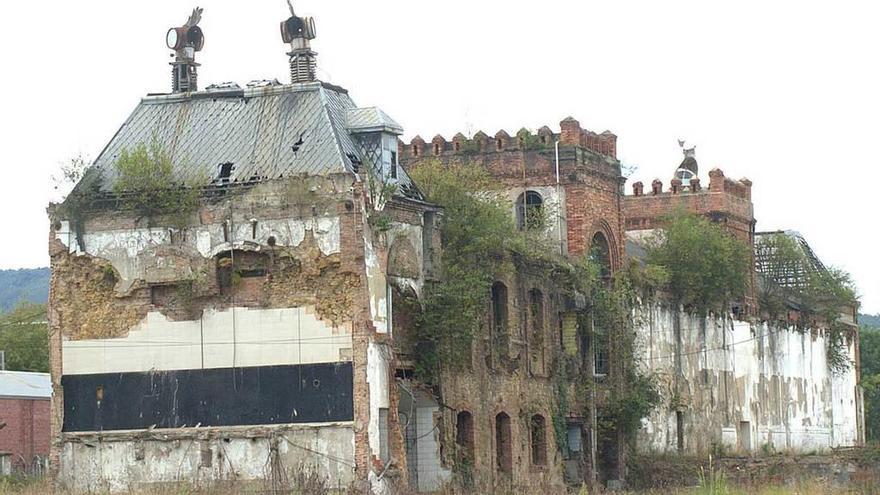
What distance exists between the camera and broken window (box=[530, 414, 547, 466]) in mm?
41438

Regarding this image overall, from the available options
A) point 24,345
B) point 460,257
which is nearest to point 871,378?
point 24,345

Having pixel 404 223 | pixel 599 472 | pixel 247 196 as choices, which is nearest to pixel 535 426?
pixel 599 472

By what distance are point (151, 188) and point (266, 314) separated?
3501 mm

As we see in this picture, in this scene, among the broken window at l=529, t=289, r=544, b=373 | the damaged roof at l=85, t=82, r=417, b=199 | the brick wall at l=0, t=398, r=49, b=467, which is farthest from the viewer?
the brick wall at l=0, t=398, r=49, b=467

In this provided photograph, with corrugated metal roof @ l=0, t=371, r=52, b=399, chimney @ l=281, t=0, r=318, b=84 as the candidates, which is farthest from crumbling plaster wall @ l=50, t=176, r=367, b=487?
corrugated metal roof @ l=0, t=371, r=52, b=399

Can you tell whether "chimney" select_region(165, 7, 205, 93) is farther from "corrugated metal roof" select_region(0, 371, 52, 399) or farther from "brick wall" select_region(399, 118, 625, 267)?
"corrugated metal roof" select_region(0, 371, 52, 399)

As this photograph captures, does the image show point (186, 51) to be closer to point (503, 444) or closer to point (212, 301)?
point (212, 301)

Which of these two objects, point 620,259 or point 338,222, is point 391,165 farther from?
point 620,259

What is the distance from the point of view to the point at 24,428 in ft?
180

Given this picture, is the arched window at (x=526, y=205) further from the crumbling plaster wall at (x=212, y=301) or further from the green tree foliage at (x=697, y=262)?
the crumbling plaster wall at (x=212, y=301)

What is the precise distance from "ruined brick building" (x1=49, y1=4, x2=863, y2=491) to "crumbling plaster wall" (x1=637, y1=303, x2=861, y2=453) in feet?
28.4

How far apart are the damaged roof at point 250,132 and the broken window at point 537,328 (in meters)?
5.34

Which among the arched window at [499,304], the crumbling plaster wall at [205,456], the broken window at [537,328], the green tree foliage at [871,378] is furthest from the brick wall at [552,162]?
the green tree foliage at [871,378]

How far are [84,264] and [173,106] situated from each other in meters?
4.22
